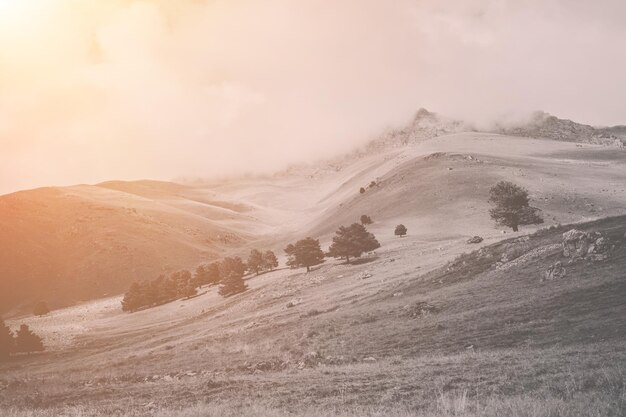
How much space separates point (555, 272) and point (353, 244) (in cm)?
4794

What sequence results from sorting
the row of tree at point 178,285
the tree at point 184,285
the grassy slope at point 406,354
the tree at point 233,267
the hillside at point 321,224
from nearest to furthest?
1. the grassy slope at point 406,354
2. the tree at point 233,267
3. the row of tree at point 178,285
4. the tree at point 184,285
5. the hillside at point 321,224

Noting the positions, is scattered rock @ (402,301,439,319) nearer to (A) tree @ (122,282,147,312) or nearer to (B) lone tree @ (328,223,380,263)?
(B) lone tree @ (328,223,380,263)

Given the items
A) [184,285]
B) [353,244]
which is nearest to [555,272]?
[353,244]

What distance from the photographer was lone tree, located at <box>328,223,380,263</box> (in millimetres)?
78875

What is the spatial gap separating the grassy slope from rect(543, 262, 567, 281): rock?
2.67 ft

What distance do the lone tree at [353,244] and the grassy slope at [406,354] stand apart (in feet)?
69.3

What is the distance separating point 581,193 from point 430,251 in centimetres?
7195

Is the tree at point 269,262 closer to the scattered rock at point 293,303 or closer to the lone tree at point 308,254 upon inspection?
the lone tree at point 308,254

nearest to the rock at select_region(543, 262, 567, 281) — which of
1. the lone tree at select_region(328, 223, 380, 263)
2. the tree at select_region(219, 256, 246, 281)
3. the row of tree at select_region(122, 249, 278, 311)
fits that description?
the lone tree at select_region(328, 223, 380, 263)

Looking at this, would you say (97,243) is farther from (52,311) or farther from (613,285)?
(613,285)

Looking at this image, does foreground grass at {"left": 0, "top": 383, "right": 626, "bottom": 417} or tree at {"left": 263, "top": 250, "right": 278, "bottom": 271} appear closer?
foreground grass at {"left": 0, "top": 383, "right": 626, "bottom": 417}

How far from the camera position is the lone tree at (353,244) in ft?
259

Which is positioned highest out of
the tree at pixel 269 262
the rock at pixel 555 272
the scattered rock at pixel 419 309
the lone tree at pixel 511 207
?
the lone tree at pixel 511 207

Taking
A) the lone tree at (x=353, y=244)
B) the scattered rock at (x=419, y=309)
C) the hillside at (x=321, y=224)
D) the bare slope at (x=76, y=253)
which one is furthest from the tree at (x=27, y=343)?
the bare slope at (x=76, y=253)
